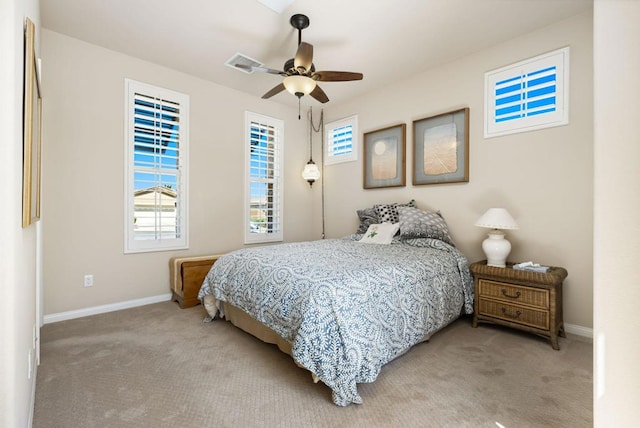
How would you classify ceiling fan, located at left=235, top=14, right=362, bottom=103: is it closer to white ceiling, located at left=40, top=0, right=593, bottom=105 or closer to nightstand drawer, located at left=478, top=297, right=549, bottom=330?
white ceiling, located at left=40, top=0, right=593, bottom=105

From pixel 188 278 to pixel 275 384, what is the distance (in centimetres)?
194

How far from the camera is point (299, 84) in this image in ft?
8.68

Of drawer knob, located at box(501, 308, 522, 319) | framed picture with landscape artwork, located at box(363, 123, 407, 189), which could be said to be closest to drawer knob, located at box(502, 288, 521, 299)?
drawer knob, located at box(501, 308, 522, 319)

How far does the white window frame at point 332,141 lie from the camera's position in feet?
14.9

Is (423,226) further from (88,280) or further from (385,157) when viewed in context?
(88,280)

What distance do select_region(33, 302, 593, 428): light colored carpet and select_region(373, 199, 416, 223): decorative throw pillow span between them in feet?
4.96

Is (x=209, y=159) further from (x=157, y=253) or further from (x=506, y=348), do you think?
(x=506, y=348)

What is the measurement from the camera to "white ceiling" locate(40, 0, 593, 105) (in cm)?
251

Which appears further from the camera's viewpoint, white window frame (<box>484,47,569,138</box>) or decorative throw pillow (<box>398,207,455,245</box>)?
decorative throw pillow (<box>398,207,455,245</box>)

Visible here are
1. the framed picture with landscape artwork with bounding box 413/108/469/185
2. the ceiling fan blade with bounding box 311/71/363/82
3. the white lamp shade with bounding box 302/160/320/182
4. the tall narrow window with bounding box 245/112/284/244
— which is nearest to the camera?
the ceiling fan blade with bounding box 311/71/363/82

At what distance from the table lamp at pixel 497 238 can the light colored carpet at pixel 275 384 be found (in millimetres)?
693

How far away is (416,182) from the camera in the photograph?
3.75m

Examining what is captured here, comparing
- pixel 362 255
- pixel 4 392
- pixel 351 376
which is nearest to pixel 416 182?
pixel 362 255

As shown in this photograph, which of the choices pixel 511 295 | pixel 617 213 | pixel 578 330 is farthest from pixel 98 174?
pixel 578 330
